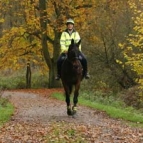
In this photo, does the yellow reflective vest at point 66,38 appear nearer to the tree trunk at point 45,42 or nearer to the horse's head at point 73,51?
the horse's head at point 73,51

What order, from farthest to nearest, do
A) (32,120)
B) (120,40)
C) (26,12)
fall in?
(26,12)
(120,40)
(32,120)

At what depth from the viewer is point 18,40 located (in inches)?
1483

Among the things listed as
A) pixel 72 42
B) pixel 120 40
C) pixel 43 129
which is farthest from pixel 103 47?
pixel 43 129

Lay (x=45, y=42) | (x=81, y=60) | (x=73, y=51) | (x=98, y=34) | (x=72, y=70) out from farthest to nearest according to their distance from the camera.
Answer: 1. (x=45, y=42)
2. (x=98, y=34)
3. (x=81, y=60)
4. (x=72, y=70)
5. (x=73, y=51)

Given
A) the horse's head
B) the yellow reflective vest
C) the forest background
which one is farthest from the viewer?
the forest background

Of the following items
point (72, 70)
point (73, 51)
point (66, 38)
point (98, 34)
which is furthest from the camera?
point (98, 34)

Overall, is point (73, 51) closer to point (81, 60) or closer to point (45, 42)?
point (81, 60)

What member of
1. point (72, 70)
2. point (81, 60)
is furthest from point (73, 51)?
point (81, 60)

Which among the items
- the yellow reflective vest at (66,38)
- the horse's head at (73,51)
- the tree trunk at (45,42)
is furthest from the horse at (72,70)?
the tree trunk at (45,42)

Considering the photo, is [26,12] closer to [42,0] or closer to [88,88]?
[42,0]

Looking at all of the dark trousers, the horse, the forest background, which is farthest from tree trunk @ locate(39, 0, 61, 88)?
the horse

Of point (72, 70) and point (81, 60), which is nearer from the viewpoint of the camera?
point (72, 70)

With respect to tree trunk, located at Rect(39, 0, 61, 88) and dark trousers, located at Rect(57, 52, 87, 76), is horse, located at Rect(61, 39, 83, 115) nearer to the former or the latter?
dark trousers, located at Rect(57, 52, 87, 76)

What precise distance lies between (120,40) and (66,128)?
61.0 ft
